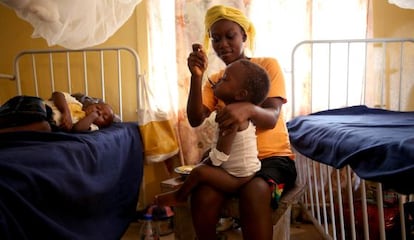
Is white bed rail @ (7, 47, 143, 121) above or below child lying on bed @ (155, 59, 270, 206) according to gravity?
above

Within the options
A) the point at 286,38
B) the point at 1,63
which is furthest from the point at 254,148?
the point at 1,63

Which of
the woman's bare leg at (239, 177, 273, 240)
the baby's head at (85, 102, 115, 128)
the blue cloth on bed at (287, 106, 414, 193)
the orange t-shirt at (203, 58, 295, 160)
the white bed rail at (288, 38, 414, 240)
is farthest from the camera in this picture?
the white bed rail at (288, 38, 414, 240)

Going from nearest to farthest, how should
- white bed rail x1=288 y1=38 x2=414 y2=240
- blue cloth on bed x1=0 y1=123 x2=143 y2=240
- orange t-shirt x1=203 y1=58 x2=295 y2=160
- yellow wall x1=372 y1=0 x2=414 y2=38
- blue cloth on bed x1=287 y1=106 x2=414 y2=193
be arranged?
blue cloth on bed x1=287 y1=106 x2=414 y2=193 → blue cloth on bed x1=0 y1=123 x2=143 y2=240 → orange t-shirt x1=203 y1=58 x2=295 y2=160 → white bed rail x1=288 y1=38 x2=414 y2=240 → yellow wall x1=372 y1=0 x2=414 y2=38

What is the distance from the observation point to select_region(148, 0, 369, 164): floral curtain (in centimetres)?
171

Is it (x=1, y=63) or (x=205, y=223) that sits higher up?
(x=1, y=63)

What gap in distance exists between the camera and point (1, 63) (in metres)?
1.95

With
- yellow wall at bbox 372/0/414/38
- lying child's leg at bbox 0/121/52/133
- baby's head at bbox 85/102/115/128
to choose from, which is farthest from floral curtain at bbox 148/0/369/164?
lying child's leg at bbox 0/121/52/133

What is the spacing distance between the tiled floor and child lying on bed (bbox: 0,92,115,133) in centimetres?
62

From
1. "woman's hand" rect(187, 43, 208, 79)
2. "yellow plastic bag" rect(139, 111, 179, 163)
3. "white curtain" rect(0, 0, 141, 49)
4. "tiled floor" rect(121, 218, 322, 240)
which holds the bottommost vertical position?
"tiled floor" rect(121, 218, 322, 240)

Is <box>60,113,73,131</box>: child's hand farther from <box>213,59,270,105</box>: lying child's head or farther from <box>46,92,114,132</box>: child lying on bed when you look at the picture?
<box>213,59,270,105</box>: lying child's head

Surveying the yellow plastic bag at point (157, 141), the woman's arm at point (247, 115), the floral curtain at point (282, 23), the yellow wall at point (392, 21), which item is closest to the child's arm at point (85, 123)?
the yellow plastic bag at point (157, 141)

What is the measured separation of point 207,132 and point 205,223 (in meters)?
0.88

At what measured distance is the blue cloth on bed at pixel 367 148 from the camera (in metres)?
0.63

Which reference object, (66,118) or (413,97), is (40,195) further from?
(413,97)
